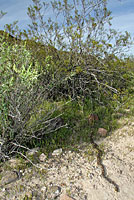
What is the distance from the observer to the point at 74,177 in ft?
8.13

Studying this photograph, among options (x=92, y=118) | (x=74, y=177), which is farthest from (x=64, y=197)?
(x=92, y=118)

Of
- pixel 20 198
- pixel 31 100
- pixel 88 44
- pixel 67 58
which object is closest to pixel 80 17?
pixel 88 44

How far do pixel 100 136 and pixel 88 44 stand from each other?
237 centimetres

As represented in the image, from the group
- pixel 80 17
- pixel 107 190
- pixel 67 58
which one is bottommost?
pixel 107 190

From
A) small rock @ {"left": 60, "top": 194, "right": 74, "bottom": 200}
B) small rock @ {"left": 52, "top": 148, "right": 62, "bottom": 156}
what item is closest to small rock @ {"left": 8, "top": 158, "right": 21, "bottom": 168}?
small rock @ {"left": 52, "top": 148, "right": 62, "bottom": 156}

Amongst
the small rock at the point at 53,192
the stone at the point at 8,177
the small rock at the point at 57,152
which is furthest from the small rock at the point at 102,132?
the stone at the point at 8,177

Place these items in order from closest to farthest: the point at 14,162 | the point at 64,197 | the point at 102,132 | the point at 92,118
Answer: the point at 64,197, the point at 14,162, the point at 102,132, the point at 92,118

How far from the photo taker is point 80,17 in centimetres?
471

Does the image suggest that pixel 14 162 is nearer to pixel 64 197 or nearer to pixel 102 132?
pixel 64 197

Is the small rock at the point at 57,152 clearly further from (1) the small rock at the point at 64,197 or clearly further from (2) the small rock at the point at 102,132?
(2) the small rock at the point at 102,132

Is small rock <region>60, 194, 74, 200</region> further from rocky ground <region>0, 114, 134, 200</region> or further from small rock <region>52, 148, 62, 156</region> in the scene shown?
small rock <region>52, 148, 62, 156</region>

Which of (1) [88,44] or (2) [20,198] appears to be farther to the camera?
(1) [88,44]

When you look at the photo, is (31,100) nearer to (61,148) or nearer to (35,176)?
(61,148)

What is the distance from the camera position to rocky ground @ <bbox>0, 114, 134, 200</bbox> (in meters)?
2.20
